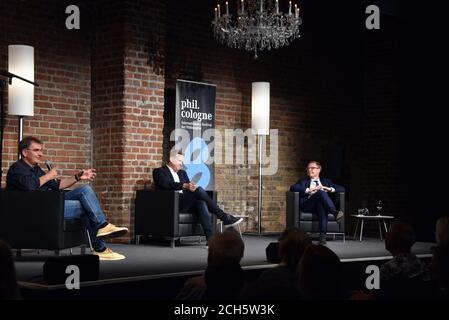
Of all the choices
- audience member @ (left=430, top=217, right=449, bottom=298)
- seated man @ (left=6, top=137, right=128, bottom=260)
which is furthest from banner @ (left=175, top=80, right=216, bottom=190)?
audience member @ (left=430, top=217, right=449, bottom=298)

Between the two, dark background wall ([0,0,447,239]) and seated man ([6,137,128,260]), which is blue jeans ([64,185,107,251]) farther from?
dark background wall ([0,0,447,239])

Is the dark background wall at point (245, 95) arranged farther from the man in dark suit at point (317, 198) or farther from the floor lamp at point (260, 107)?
the man in dark suit at point (317, 198)

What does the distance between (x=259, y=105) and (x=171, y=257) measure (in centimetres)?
327

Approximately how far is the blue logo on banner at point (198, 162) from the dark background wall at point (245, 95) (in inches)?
13.9

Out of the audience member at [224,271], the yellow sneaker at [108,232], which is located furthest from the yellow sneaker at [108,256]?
the audience member at [224,271]

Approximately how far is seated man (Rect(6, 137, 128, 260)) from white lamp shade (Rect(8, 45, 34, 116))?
773mm

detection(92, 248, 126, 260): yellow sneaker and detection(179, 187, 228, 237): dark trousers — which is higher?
detection(179, 187, 228, 237): dark trousers

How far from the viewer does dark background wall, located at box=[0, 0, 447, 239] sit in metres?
7.40

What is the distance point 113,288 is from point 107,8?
4016 millimetres

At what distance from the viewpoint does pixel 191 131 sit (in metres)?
8.21

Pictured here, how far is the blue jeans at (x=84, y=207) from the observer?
5750 millimetres

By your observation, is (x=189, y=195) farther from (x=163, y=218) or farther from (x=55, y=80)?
(x=55, y=80)
